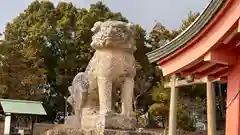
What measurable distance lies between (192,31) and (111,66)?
3.37 m

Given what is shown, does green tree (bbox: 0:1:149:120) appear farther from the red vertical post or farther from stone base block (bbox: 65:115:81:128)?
the red vertical post

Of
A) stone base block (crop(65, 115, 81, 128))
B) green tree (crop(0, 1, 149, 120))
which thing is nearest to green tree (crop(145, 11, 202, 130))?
green tree (crop(0, 1, 149, 120))

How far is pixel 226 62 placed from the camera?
3568 mm

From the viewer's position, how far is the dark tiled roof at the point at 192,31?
336 cm

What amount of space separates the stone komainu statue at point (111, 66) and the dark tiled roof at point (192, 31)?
267cm

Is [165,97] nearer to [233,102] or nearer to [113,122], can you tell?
[113,122]

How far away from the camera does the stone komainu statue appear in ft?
22.2

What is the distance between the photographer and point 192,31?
11.9ft

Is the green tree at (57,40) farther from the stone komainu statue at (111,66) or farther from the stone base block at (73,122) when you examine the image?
the stone komainu statue at (111,66)

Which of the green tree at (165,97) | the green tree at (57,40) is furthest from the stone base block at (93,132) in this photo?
the green tree at (57,40)

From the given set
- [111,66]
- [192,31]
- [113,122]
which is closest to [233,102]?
[192,31]

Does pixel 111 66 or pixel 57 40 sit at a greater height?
pixel 57 40

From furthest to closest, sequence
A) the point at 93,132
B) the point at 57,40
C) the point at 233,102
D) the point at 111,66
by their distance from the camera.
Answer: the point at 57,40 < the point at 111,66 < the point at 93,132 < the point at 233,102

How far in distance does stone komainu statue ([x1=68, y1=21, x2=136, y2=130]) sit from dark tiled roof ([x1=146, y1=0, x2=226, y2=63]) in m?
2.67
